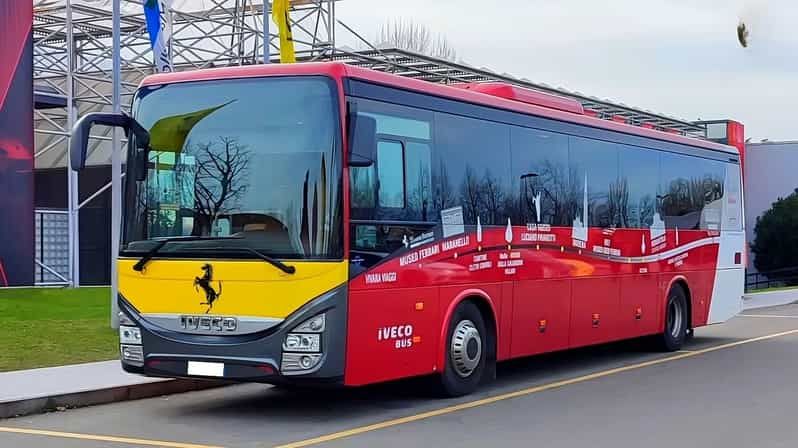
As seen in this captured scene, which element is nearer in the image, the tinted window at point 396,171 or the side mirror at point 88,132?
the side mirror at point 88,132

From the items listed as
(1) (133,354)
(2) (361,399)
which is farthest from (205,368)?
(2) (361,399)

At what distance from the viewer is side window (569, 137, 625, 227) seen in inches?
575

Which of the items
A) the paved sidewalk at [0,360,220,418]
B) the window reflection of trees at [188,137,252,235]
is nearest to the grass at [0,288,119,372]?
the paved sidewalk at [0,360,220,418]

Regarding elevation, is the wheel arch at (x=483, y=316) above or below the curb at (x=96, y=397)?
above

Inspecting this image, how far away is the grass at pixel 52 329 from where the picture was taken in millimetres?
13922

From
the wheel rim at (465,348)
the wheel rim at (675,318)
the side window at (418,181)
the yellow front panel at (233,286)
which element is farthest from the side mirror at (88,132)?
the wheel rim at (675,318)

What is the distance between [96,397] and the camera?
11.4m

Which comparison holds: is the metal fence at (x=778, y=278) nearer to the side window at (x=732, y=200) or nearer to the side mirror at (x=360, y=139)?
the side window at (x=732, y=200)

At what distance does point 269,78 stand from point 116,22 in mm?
7426

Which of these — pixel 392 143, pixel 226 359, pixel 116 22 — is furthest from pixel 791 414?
pixel 116 22

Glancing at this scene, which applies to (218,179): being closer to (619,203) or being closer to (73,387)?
(73,387)

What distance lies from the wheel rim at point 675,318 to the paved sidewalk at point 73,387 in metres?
7.87

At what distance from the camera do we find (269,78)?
1030 cm

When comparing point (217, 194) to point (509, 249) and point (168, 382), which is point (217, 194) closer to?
point (168, 382)
